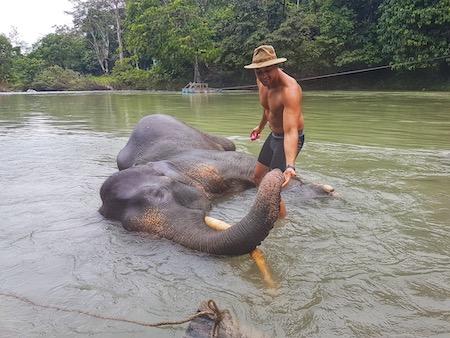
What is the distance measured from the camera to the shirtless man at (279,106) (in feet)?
13.9

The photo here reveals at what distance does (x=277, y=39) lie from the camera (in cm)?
3106

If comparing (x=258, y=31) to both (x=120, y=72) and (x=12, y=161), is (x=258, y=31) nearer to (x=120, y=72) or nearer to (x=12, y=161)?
(x=120, y=72)

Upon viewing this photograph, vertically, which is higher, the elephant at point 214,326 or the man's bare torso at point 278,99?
the man's bare torso at point 278,99

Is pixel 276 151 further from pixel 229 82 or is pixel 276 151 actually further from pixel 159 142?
pixel 229 82

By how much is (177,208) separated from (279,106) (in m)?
1.37

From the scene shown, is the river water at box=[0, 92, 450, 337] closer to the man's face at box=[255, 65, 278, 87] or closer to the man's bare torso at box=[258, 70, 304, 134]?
the man's bare torso at box=[258, 70, 304, 134]

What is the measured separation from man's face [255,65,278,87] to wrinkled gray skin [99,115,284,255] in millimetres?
1206

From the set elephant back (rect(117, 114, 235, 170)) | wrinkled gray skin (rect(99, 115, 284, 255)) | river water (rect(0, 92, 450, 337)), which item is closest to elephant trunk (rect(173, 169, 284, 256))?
wrinkled gray skin (rect(99, 115, 284, 255))

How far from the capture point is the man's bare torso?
4508mm

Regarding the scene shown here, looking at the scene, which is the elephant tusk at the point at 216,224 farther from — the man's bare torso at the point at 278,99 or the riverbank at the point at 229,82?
the riverbank at the point at 229,82

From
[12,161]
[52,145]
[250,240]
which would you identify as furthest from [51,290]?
[52,145]

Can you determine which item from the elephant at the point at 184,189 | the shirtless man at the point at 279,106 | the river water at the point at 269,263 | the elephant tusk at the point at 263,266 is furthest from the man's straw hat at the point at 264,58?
the elephant tusk at the point at 263,266

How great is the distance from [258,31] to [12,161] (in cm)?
2699

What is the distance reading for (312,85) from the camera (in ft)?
108
